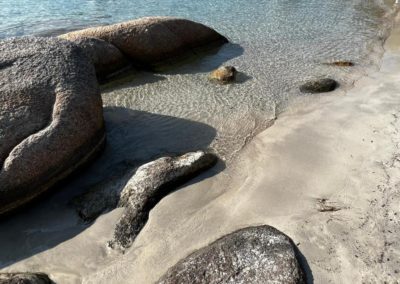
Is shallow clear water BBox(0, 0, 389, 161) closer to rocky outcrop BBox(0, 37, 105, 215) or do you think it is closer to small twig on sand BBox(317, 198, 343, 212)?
rocky outcrop BBox(0, 37, 105, 215)

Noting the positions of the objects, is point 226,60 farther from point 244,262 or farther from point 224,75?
point 244,262

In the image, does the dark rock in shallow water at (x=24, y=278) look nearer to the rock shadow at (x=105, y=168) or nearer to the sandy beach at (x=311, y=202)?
the rock shadow at (x=105, y=168)

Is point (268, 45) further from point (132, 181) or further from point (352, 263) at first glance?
point (352, 263)

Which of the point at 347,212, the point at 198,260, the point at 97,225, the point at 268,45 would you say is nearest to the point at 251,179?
the point at 347,212

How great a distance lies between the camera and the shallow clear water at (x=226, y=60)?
22.2ft

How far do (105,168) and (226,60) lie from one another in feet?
15.9

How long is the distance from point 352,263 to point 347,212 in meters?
0.78

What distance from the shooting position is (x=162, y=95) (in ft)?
26.3

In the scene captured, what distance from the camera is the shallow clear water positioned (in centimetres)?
677

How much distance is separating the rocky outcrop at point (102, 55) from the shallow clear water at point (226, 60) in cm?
53

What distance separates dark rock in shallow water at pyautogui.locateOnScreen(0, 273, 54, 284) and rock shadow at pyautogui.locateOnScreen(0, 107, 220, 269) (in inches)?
13.2

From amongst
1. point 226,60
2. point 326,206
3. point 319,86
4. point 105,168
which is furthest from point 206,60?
point 326,206

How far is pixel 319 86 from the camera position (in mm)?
7824

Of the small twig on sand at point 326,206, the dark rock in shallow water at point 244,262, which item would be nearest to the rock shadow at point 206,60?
the small twig on sand at point 326,206
